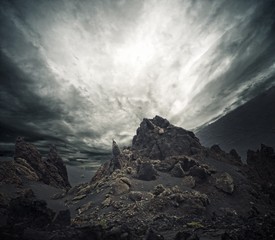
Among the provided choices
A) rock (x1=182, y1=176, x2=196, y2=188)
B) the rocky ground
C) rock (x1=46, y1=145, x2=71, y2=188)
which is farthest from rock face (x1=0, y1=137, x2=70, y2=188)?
rock (x1=182, y1=176, x2=196, y2=188)

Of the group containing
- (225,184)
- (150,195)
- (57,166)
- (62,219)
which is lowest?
(225,184)

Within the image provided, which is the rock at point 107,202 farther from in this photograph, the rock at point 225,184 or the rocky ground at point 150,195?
the rock at point 225,184

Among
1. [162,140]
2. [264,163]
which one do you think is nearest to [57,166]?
[162,140]

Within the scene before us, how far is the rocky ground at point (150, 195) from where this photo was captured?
22922 millimetres

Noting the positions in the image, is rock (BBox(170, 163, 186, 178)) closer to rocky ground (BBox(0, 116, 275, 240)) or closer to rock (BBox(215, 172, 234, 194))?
rocky ground (BBox(0, 116, 275, 240))

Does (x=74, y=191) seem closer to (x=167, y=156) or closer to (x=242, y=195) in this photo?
(x=167, y=156)

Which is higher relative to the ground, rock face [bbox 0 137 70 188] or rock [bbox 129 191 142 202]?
rock face [bbox 0 137 70 188]

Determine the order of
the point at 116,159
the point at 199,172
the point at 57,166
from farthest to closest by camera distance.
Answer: the point at 57,166 < the point at 116,159 < the point at 199,172

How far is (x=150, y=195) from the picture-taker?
130ft

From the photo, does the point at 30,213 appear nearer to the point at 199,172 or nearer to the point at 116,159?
the point at 116,159

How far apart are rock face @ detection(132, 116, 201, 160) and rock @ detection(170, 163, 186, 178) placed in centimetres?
1120

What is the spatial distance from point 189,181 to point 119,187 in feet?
57.3

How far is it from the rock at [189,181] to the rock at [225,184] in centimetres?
559

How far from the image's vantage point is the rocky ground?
22922 millimetres
